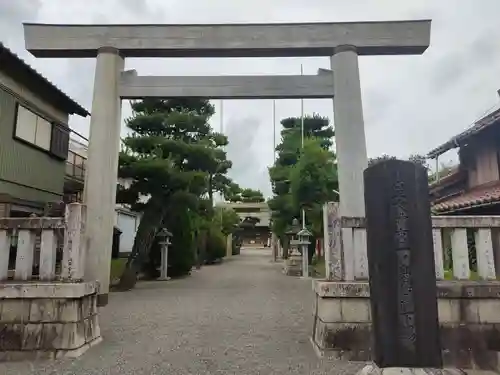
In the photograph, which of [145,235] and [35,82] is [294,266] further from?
[35,82]

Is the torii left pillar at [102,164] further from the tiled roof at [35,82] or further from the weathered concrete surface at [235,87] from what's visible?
the tiled roof at [35,82]

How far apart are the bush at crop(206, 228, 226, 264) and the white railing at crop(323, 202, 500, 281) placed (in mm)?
19752

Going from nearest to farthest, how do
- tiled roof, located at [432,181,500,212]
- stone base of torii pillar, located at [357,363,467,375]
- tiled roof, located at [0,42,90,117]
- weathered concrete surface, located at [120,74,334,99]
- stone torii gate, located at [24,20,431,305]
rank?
1. stone base of torii pillar, located at [357,363,467,375]
2. stone torii gate, located at [24,20,431,305]
3. weathered concrete surface, located at [120,74,334,99]
4. tiled roof, located at [432,181,500,212]
5. tiled roof, located at [0,42,90,117]

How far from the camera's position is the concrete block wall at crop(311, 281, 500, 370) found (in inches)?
170

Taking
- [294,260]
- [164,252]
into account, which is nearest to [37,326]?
[164,252]

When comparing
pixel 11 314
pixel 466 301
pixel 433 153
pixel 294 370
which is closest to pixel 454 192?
pixel 433 153

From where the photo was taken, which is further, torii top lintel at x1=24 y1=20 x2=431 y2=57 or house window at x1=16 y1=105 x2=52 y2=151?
house window at x1=16 y1=105 x2=52 y2=151

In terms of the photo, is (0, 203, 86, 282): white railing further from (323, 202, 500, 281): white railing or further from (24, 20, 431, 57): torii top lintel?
(24, 20, 431, 57): torii top lintel

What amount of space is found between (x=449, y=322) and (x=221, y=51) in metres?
5.20

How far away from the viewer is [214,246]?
82.1 ft

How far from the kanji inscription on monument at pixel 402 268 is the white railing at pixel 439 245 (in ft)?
5.46

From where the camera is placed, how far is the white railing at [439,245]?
4527 mm

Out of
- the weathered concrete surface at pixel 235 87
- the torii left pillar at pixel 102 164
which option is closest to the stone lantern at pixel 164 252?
the torii left pillar at pixel 102 164

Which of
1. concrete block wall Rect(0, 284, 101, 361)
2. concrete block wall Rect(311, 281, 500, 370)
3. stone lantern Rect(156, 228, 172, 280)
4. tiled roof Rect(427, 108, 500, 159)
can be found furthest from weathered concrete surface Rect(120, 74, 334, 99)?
stone lantern Rect(156, 228, 172, 280)
